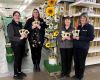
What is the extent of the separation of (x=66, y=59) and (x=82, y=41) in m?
0.53

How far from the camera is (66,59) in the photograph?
3312mm

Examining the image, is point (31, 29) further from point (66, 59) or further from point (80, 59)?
point (80, 59)

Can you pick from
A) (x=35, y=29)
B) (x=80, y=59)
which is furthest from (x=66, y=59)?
(x=35, y=29)

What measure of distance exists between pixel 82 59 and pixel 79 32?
A: 536mm

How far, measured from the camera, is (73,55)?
3.33 meters

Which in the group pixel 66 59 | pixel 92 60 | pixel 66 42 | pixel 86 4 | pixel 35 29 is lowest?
pixel 92 60

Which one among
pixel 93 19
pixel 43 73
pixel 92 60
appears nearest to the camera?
pixel 43 73

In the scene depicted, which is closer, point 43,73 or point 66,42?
point 66,42

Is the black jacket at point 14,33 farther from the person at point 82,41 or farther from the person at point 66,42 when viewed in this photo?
the person at point 82,41

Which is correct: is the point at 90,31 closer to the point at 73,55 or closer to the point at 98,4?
the point at 73,55

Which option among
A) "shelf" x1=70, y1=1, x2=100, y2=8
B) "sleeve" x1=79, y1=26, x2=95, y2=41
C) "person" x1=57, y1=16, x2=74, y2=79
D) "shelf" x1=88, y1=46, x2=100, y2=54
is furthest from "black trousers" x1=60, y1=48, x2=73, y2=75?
"shelf" x1=70, y1=1, x2=100, y2=8

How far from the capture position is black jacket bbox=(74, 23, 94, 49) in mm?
3002

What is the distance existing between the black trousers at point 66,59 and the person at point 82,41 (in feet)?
0.40

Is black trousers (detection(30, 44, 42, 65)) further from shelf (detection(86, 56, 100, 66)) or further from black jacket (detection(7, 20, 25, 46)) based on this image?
shelf (detection(86, 56, 100, 66))
